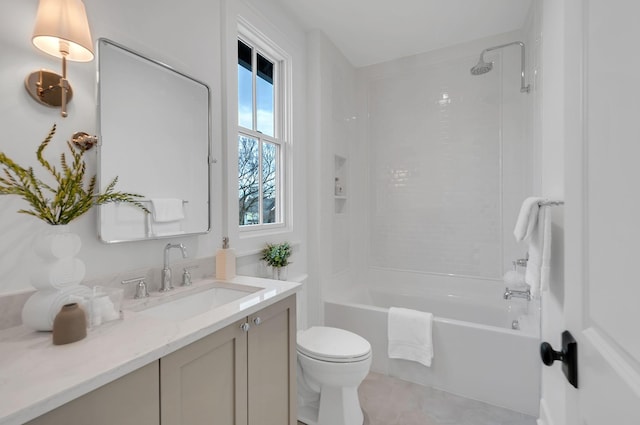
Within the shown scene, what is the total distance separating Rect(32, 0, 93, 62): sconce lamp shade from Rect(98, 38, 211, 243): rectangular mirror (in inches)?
5.8

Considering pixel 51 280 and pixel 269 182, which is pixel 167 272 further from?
pixel 269 182

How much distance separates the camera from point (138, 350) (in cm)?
79

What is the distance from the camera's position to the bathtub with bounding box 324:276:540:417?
1963mm

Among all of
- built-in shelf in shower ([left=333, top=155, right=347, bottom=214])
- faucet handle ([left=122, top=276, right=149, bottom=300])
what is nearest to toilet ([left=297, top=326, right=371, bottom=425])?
faucet handle ([left=122, top=276, right=149, bottom=300])

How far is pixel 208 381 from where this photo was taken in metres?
1.00

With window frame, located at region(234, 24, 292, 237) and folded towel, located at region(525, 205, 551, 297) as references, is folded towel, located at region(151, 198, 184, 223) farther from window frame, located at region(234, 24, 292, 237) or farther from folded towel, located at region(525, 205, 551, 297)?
folded towel, located at region(525, 205, 551, 297)

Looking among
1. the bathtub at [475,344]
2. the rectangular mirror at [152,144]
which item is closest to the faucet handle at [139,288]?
the rectangular mirror at [152,144]

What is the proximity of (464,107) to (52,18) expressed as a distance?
3061 millimetres

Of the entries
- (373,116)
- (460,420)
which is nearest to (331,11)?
(373,116)

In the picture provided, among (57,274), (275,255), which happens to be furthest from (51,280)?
(275,255)

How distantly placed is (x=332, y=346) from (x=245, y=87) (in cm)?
180

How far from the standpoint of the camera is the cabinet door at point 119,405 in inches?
25.4

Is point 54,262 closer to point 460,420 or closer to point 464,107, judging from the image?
point 460,420

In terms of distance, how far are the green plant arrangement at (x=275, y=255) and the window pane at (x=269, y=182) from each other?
26 centimetres
